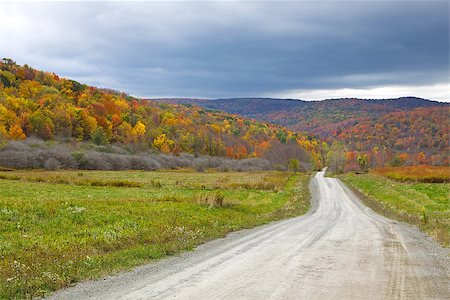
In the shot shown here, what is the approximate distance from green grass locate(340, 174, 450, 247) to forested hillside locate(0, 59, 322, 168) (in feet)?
317

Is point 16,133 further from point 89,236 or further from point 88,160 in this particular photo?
point 89,236

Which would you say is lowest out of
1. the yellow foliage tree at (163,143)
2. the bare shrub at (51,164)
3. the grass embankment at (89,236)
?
the bare shrub at (51,164)

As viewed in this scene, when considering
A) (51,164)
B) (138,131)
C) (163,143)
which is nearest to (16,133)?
(51,164)

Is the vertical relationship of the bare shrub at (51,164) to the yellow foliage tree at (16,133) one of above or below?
below

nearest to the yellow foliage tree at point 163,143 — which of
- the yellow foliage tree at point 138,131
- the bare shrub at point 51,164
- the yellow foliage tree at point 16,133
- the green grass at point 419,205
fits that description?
the yellow foliage tree at point 138,131

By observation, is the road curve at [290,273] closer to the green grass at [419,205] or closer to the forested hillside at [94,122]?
the green grass at [419,205]

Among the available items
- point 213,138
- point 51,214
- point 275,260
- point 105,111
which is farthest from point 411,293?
point 213,138

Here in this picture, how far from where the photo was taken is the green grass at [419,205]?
72.2 feet

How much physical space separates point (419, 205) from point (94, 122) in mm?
121633

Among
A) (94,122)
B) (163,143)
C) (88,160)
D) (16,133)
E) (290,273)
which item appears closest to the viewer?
(290,273)

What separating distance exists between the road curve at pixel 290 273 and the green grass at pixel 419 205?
409cm

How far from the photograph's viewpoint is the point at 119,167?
104125 millimetres

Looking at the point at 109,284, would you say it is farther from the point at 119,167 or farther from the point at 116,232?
the point at 119,167

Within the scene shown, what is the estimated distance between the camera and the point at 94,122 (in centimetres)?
14038
